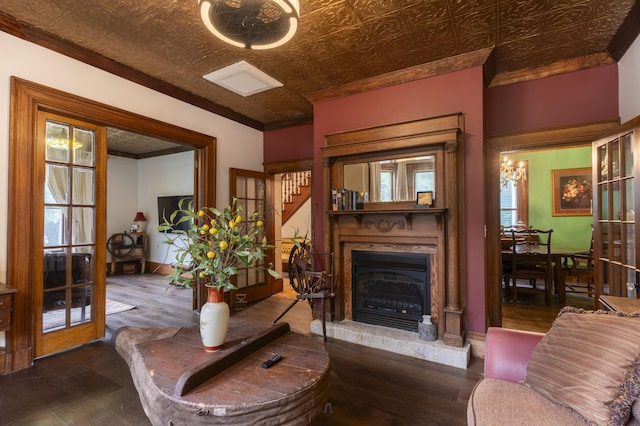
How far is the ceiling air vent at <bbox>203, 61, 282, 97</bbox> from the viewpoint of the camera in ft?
10.6

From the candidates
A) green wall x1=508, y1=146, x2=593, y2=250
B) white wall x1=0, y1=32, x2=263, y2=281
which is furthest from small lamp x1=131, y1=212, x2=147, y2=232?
green wall x1=508, y1=146, x2=593, y2=250

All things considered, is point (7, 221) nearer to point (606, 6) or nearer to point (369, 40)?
point (369, 40)

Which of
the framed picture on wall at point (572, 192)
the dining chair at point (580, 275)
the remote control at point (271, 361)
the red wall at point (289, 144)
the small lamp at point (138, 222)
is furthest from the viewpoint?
the small lamp at point (138, 222)

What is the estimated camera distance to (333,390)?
7.29ft

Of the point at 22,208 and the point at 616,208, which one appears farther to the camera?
the point at 616,208

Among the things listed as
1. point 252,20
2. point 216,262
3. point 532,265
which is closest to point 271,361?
point 216,262

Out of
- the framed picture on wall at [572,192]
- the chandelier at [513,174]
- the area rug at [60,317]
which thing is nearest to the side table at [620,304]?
the area rug at [60,317]

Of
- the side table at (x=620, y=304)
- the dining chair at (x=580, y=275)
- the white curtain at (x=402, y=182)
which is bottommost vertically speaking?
the dining chair at (x=580, y=275)

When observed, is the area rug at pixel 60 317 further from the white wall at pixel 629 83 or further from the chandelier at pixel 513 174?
the chandelier at pixel 513 174

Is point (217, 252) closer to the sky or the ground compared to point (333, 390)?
closer to the sky

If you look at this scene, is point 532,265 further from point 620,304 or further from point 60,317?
point 60,317

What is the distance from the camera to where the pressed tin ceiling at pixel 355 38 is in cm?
229

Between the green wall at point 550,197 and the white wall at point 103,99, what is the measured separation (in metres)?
5.58

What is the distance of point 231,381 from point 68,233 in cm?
258
